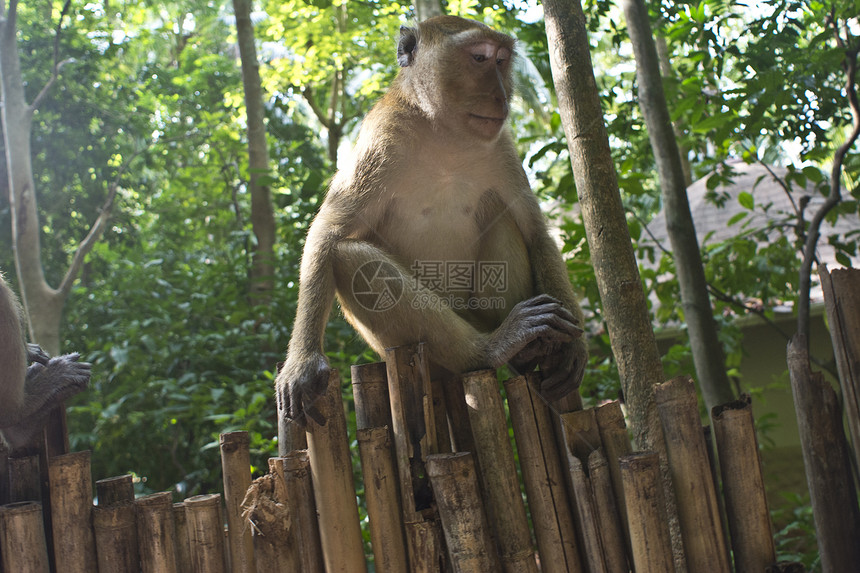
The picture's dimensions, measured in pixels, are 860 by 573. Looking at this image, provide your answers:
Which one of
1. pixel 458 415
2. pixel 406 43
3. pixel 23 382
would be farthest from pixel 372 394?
pixel 406 43

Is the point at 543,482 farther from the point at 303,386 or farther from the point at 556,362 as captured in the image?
the point at 303,386

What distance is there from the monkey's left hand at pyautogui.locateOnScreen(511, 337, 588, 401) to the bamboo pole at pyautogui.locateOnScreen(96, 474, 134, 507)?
1.49 m

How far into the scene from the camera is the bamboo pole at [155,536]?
2.28 metres

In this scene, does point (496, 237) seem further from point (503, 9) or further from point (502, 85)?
point (503, 9)

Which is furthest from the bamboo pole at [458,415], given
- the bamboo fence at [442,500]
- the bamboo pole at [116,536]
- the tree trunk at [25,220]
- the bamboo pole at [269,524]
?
the tree trunk at [25,220]

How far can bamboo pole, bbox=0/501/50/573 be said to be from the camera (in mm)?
2266

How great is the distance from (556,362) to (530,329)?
19 centimetres

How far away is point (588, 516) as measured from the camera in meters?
2.09

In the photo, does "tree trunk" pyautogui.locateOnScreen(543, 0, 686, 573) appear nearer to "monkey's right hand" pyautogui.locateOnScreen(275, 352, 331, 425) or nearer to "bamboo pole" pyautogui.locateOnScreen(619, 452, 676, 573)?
"bamboo pole" pyautogui.locateOnScreen(619, 452, 676, 573)

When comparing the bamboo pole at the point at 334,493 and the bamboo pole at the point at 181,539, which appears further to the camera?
the bamboo pole at the point at 181,539

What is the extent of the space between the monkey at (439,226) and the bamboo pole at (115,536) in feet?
2.44

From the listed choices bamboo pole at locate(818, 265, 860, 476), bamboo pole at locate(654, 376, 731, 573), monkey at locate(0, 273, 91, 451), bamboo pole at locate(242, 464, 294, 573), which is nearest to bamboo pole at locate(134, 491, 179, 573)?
bamboo pole at locate(242, 464, 294, 573)

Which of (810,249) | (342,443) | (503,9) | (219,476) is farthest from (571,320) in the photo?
(219,476)

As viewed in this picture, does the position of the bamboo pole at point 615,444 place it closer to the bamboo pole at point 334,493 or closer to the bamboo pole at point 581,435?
the bamboo pole at point 581,435
